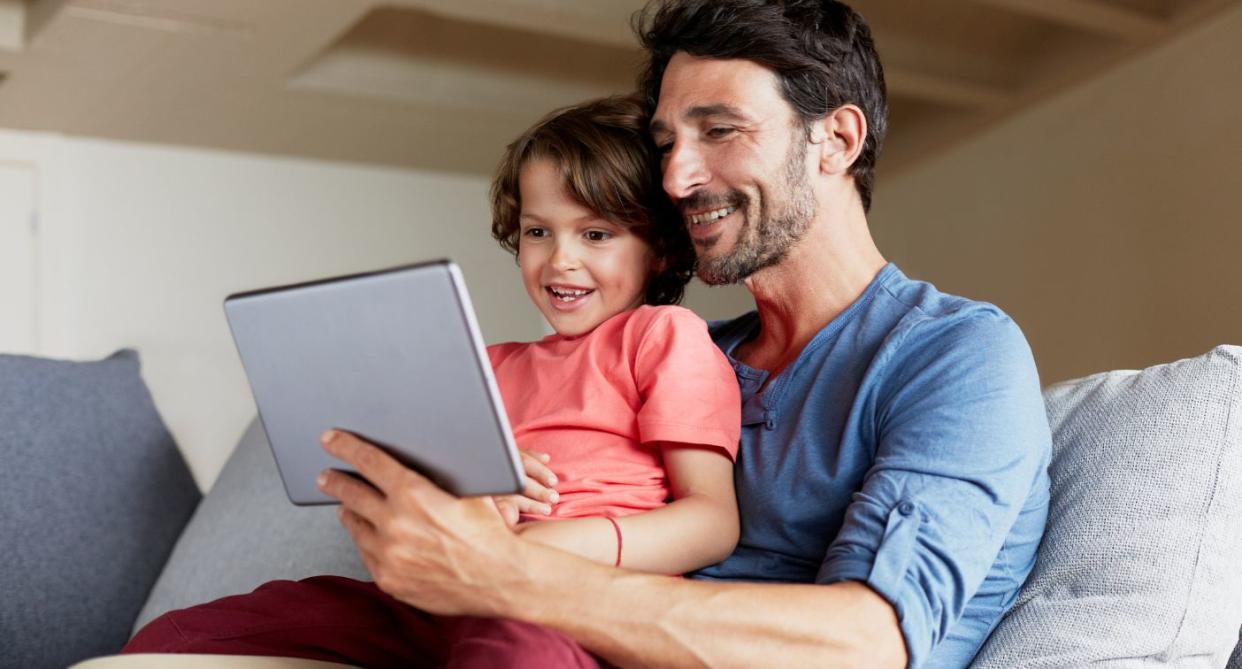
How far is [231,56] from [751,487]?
4264 millimetres

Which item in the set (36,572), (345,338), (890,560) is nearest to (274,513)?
(36,572)

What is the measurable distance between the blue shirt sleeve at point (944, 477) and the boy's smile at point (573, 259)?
40 centimetres

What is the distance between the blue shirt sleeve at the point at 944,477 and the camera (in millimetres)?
Answer: 1183

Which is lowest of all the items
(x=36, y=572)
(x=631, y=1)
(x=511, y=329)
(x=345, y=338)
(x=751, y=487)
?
(x=511, y=329)

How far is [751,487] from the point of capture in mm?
1458

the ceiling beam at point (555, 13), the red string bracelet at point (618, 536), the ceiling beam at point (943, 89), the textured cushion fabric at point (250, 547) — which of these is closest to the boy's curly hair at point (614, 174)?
the red string bracelet at point (618, 536)

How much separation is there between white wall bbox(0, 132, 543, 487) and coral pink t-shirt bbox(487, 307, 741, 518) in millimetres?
4313

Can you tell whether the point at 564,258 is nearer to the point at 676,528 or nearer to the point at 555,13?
the point at 676,528

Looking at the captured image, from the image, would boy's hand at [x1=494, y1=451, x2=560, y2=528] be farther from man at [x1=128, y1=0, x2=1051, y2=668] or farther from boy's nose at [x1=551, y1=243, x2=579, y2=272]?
boy's nose at [x1=551, y1=243, x2=579, y2=272]

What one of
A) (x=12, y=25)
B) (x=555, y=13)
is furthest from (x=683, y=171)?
(x=12, y=25)

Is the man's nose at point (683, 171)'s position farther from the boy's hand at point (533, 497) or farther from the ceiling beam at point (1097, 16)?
the ceiling beam at point (1097, 16)

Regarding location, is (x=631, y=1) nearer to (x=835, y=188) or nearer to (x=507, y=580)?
(x=835, y=188)

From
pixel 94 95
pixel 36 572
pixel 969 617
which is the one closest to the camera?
pixel 969 617

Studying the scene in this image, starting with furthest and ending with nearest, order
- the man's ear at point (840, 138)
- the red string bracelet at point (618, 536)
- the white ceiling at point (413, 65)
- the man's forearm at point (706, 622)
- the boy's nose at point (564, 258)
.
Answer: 1. the white ceiling at point (413, 65)
2. the man's ear at point (840, 138)
3. the boy's nose at point (564, 258)
4. the red string bracelet at point (618, 536)
5. the man's forearm at point (706, 622)
